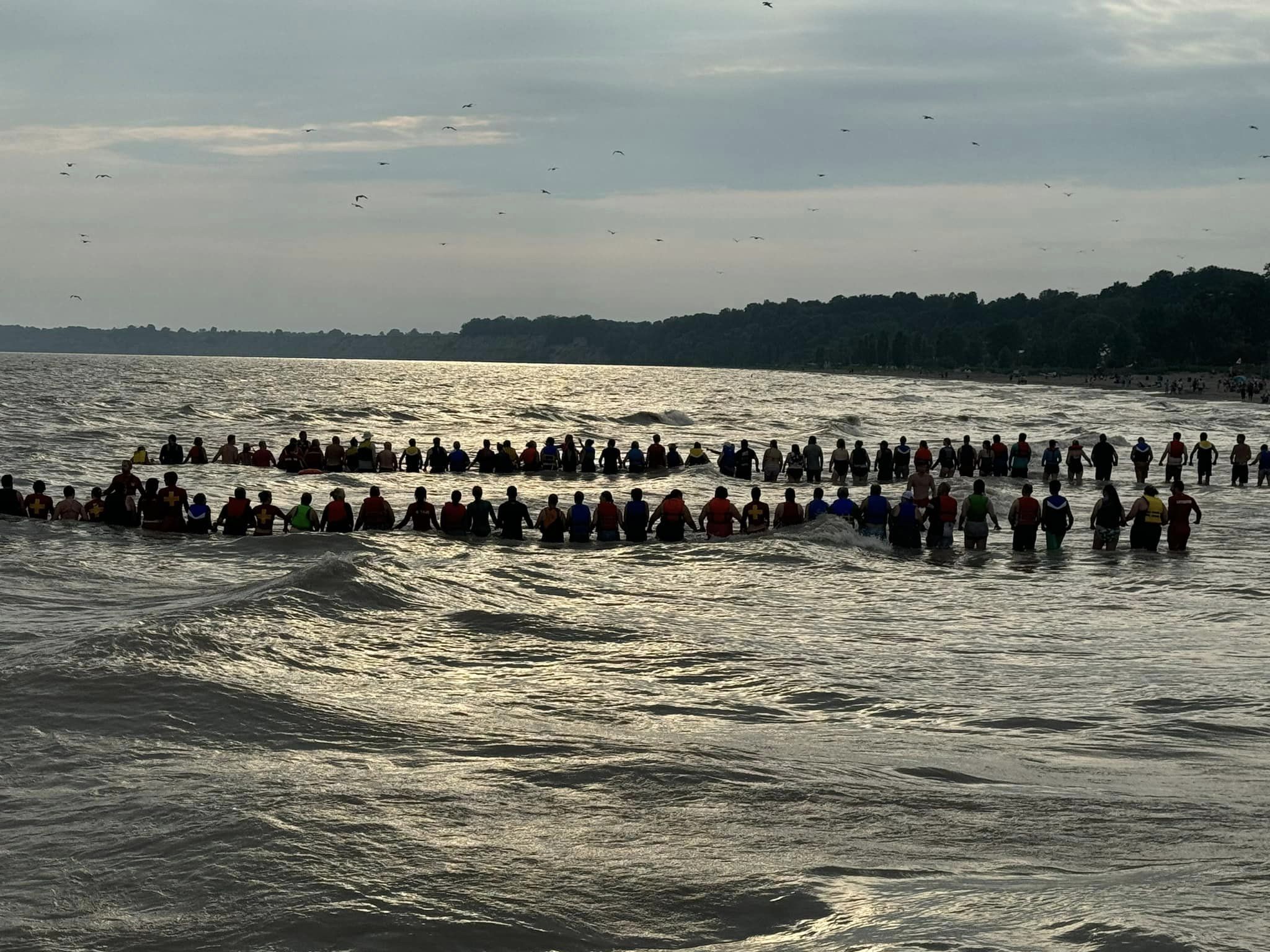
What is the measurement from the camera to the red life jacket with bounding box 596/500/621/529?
66.2 ft

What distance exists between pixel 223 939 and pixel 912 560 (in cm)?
1449

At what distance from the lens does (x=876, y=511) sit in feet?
66.0

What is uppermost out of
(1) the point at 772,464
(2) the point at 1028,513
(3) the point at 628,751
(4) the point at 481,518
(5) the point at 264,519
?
(1) the point at 772,464

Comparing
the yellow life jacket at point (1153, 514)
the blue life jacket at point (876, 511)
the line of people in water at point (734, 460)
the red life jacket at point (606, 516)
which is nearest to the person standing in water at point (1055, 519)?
the yellow life jacket at point (1153, 514)

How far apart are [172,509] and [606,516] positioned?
710cm

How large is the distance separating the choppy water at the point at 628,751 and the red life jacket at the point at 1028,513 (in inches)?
40.5

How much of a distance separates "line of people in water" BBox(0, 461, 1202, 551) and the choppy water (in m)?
1.21

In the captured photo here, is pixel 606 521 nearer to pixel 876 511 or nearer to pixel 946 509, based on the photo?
pixel 876 511

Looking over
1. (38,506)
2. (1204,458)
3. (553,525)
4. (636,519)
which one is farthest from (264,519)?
(1204,458)

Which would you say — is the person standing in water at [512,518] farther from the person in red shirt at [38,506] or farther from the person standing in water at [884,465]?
the person standing in water at [884,465]

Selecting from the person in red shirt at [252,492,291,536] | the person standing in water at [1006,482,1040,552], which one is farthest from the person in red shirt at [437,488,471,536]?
the person standing in water at [1006,482,1040,552]

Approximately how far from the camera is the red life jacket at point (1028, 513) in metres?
19.8

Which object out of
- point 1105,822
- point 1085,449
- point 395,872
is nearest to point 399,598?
point 395,872

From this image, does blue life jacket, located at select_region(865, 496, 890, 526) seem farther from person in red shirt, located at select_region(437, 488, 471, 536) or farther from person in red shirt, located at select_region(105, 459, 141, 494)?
person in red shirt, located at select_region(105, 459, 141, 494)
